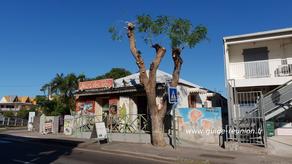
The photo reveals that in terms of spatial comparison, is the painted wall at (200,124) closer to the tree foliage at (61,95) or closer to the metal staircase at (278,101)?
the metal staircase at (278,101)

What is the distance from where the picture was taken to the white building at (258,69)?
53.9 ft

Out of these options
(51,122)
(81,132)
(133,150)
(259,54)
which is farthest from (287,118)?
(51,122)

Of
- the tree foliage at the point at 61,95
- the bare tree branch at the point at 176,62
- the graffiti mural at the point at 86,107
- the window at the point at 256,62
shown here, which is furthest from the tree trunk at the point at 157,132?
the tree foliage at the point at 61,95

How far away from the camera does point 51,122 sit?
83.7 feet

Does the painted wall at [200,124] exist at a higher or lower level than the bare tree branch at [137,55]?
lower

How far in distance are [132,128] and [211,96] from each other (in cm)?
704

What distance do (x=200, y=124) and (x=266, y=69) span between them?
18.4ft

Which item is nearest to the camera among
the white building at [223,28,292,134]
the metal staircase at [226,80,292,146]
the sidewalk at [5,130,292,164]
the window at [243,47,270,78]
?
the sidewalk at [5,130,292,164]

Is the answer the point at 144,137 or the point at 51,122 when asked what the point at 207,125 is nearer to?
the point at 144,137

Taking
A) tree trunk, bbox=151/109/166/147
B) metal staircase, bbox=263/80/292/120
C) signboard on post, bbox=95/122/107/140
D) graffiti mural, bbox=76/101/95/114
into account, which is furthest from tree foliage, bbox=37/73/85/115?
metal staircase, bbox=263/80/292/120

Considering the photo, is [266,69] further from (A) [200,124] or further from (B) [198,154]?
(B) [198,154]

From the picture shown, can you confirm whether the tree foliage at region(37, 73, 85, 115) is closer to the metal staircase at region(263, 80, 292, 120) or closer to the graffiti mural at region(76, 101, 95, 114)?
the graffiti mural at region(76, 101, 95, 114)

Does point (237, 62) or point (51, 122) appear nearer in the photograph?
point (237, 62)

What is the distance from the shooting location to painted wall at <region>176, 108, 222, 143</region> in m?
15.5
